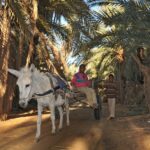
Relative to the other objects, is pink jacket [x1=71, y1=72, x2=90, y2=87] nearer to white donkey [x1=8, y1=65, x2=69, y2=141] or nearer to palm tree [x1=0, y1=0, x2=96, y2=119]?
palm tree [x1=0, y1=0, x2=96, y2=119]

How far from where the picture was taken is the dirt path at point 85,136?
478 inches

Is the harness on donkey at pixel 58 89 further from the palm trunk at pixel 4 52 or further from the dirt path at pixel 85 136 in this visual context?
the palm trunk at pixel 4 52

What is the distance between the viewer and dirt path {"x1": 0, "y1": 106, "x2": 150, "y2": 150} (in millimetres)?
12141

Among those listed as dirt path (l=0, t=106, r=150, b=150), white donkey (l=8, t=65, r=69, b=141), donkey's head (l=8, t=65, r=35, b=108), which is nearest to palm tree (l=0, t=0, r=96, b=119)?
white donkey (l=8, t=65, r=69, b=141)

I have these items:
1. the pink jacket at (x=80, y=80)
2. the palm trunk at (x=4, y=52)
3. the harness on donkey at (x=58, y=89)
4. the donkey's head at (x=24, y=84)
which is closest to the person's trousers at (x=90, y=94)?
the pink jacket at (x=80, y=80)

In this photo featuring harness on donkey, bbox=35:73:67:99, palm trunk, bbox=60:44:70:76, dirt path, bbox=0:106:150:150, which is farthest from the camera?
palm trunk, bbox=60:44:70:76

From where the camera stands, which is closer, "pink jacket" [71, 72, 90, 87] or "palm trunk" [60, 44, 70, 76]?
"pink jacket" [71, 72, 90, 87]

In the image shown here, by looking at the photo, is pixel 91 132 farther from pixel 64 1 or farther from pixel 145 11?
pixel 64 1

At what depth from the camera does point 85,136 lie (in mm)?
13391

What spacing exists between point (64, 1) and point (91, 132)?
8104 millimetres

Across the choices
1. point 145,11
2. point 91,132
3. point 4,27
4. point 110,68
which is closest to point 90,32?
point 4,27

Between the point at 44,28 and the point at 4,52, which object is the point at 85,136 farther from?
the point at 44,28

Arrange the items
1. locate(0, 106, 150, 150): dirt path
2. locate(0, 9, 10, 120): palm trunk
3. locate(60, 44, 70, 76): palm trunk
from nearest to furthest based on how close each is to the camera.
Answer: locate(0, 106, 150, 150): dirt path → locate(0, 9, 10, 120): palm trunk → locate(60, 44, 70, 76): palm trunk

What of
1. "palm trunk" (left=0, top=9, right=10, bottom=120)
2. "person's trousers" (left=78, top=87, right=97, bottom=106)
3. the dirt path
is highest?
"palm trunk" (left=0, top=9, right=10, bottom=120)
